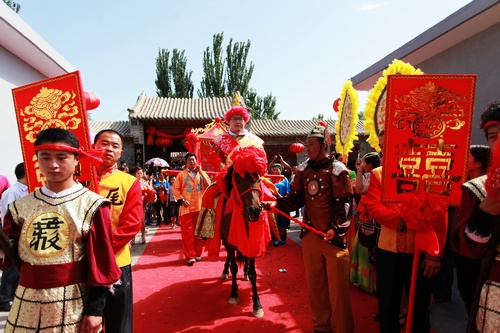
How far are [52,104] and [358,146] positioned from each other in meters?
15.3

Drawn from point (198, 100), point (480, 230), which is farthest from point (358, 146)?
point (480, 230)

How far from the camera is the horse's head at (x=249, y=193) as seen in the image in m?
3.29

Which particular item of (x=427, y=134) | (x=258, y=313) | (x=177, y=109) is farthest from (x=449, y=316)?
(x=177, y=109)

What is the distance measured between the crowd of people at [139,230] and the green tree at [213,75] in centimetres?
2334

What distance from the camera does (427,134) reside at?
2428 mm

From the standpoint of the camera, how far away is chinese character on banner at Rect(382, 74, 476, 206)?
2.36 m

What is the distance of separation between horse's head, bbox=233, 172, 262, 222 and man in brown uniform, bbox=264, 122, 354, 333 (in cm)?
51

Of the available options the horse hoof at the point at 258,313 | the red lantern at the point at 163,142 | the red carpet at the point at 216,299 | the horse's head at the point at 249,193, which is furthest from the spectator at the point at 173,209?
the horse's head at the point at 249,193

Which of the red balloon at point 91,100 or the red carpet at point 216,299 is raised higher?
the red balloon at point 91,100

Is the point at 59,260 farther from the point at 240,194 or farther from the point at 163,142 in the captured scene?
the point at 163,142

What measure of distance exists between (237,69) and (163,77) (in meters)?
6.30

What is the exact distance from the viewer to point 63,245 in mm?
1697

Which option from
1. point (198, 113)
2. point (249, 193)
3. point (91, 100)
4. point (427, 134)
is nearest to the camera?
point (427, 134)

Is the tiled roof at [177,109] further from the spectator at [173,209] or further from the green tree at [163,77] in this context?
the green tree at [163,77]
